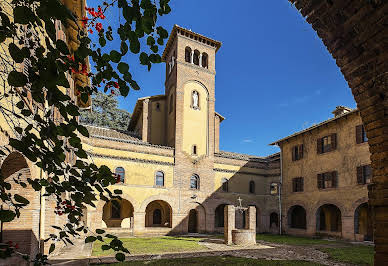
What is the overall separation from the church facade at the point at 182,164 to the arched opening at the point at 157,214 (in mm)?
91

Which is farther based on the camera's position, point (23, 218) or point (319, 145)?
point (319, 145)

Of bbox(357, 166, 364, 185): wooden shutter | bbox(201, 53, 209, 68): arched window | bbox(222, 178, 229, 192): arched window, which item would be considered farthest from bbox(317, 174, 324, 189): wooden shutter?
bbox(201, 53, 209, 68): arched window

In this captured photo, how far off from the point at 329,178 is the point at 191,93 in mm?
14169

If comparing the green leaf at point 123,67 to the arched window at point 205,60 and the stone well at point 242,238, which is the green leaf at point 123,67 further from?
the arched window at point 205,60

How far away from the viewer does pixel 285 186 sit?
26.1 m

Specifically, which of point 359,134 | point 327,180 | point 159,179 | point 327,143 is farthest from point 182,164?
point 359,134

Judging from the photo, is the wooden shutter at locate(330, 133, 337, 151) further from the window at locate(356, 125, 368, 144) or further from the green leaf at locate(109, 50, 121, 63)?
the green leaf at locate(109, 50, 121, 63)

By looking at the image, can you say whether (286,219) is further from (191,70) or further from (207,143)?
(191,70)

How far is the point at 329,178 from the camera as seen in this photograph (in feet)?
70.4

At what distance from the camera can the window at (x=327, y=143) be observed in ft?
70.3

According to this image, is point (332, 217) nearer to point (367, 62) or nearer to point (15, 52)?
point (367, 62)

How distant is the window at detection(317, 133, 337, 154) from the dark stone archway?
2049cm

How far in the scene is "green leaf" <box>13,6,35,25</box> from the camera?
132cm

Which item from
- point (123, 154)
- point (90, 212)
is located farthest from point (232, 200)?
point (90, 212)
